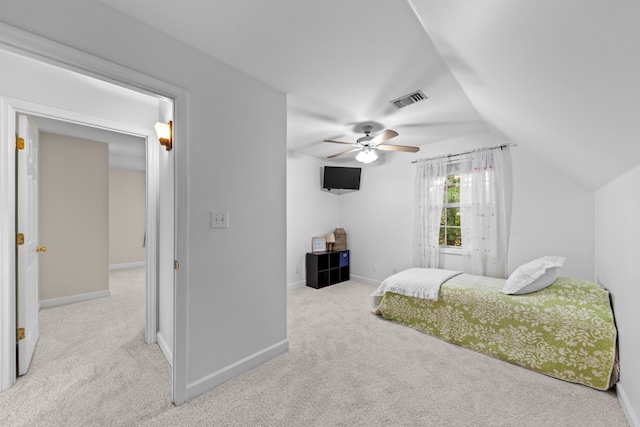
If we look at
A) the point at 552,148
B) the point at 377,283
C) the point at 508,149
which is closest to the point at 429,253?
the point at 377,283

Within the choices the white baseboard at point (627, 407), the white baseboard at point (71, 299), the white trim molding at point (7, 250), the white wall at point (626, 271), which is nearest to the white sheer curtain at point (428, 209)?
the white wall at point (626, 271)

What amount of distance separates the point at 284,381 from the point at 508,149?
3.56 m

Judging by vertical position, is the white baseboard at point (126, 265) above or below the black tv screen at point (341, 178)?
below

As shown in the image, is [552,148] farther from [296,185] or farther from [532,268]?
[296,185]

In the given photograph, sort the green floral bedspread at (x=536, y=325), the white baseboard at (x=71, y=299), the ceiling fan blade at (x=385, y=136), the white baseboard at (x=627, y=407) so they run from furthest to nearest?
the white baseboard at (x=71, y=299), the ceiling fan blade at (x=385, y=136), the green floral bedspread at (x=536, y=325), the white baseboard at (x=627, y=407)

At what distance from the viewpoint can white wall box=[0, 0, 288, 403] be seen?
144 cm

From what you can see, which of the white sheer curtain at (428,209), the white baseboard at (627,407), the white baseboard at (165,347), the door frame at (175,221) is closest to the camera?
the white baseboard at (627,407)

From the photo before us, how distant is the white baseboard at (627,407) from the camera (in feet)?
4.60

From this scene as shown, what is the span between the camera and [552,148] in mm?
2141

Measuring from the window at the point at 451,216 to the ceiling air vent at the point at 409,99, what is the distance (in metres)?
1.69

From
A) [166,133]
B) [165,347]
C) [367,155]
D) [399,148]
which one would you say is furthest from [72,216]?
[399,148]

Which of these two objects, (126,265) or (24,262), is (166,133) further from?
(126,265)

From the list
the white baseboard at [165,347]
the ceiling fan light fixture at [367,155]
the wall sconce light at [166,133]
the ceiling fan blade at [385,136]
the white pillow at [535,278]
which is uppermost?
the ceiling fan blade at [385,136]

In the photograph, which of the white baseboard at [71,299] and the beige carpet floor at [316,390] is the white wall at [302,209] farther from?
the white baseboard at [71,299]
